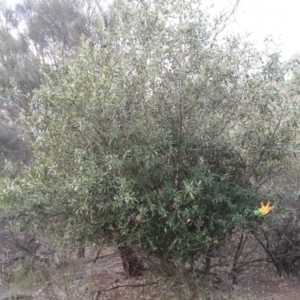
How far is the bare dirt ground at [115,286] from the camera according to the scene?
5.64 m

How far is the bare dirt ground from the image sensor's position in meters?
5.64

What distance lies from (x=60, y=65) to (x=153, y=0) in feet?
3.74

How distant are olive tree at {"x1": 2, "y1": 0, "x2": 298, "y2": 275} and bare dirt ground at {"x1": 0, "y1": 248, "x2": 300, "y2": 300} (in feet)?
4.68

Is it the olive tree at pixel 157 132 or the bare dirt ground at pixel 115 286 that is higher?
the olive tree at pixel 157 132

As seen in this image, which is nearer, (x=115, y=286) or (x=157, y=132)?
(x=157, y=132)

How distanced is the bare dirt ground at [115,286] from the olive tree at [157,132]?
4.68ft

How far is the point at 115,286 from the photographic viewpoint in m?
6.23

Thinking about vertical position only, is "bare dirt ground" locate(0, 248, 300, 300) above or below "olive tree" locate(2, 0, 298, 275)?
below

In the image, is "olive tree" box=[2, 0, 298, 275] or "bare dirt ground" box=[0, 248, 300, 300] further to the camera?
"bare dirt ground" box=[0, 248, 300, 300]

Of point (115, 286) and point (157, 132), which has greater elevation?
point (157, 132)

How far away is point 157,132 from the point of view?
3799 millimetres

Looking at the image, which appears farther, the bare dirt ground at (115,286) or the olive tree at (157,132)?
the bare dirt ground at (115,286)

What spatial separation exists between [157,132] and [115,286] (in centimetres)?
331

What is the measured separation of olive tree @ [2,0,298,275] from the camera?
12.2ft
